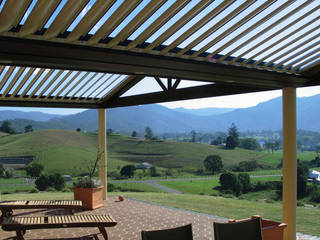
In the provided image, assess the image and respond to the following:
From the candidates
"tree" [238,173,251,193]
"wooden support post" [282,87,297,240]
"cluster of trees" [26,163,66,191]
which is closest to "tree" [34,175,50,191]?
"cluster of trees" [26,163,66,191]

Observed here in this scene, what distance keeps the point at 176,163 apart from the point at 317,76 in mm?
32363

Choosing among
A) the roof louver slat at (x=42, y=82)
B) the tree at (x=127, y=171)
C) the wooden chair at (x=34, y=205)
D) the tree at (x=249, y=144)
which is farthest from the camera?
the tree at (x=249, y=144)

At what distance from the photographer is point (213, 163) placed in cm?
3716

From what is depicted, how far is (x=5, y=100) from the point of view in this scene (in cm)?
913

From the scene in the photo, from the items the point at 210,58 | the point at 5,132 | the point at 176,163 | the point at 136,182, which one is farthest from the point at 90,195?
the point at 5,132

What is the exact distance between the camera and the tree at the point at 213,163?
36.8 metres

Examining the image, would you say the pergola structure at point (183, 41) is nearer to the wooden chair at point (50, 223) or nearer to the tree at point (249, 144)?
the wooden chair at point (50, 223)

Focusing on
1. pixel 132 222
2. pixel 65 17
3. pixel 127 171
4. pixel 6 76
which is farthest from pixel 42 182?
pixel 65 17

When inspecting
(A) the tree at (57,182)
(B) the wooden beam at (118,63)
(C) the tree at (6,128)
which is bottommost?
(A) the tree at (57,182)

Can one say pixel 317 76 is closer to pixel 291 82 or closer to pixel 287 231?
pixel 291 82

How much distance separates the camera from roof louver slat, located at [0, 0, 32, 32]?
3578 millimetres

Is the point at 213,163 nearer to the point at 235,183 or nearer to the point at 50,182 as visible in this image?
the point at 235,183

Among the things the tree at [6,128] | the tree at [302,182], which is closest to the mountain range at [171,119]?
the tree at [6,128]

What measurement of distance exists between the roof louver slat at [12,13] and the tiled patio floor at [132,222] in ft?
A: 13.5
